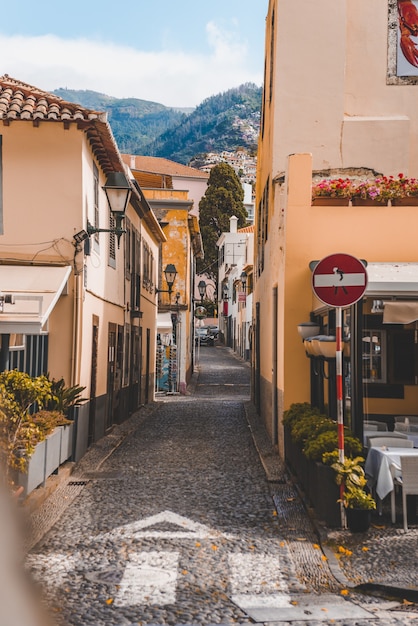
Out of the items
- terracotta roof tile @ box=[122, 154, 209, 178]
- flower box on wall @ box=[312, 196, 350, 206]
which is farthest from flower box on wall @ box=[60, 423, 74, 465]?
terracotta roof tile @ box=[122, 154, 209, 178]

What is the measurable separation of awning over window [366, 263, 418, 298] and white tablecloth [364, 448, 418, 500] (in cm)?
188

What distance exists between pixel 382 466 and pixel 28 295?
5621mm

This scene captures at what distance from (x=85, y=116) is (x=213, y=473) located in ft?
19.8

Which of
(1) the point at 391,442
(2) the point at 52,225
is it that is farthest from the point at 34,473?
(2) the point at 52,225

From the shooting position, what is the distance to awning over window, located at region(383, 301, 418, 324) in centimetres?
951

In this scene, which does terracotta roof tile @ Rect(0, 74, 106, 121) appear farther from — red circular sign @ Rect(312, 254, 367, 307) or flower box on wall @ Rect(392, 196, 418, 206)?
red circular sign @ Rect(312, 254, 367, 307)

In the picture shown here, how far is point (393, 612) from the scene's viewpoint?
19.7ft

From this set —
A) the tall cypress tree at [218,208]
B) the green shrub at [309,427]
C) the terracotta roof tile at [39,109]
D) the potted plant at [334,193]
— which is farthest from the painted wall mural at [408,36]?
the tall cypress tree at [218,208]

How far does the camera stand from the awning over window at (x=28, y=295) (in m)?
10.2

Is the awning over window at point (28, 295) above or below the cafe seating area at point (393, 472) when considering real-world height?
above

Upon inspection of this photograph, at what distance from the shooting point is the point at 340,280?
336 inches

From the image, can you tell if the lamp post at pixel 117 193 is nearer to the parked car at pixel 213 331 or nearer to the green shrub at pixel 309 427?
the green shrub at pixel 309 427

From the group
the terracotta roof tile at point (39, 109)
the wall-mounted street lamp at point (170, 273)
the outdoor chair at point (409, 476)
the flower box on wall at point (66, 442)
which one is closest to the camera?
the outdoor chair at point (409, 476)

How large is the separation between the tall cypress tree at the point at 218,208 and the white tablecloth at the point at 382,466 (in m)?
67.0
